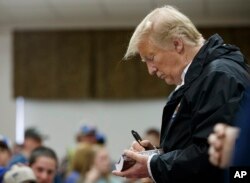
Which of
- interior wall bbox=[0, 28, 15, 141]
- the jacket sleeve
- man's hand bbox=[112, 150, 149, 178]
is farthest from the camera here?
interior wall bbox=[0, 28, 15, 141]

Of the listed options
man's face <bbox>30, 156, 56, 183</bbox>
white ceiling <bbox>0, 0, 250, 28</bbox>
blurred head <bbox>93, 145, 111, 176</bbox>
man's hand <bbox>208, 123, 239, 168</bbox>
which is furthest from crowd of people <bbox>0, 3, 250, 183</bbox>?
white ceiling <bbox>0, 0, 250, 28</bbox>

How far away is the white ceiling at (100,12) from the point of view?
6.45 meters

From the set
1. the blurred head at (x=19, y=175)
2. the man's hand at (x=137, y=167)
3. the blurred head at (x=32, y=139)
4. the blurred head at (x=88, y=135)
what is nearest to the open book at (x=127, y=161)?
the man's hand at (x=137, y=167)

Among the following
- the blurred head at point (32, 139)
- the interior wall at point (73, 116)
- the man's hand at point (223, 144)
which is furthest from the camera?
the interior wall at point (73, 116)

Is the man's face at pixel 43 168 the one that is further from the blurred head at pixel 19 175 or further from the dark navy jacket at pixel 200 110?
the dark navy jacket at pixel 200 110

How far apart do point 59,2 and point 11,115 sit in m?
1.63

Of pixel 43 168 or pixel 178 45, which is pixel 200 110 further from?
pixel 43 168

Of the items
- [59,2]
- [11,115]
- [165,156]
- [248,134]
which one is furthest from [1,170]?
[11,115]

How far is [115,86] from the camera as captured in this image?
700 cm

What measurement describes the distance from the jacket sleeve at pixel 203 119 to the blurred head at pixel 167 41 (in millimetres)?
195

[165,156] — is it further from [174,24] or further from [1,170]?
[1,170]

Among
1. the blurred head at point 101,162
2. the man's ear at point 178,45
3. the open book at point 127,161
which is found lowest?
the blurred head at point 101,162

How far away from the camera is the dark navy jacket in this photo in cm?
170

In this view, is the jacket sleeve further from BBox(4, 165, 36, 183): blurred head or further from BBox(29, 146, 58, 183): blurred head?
BBox(29, 146, 58, 183): blurred head
